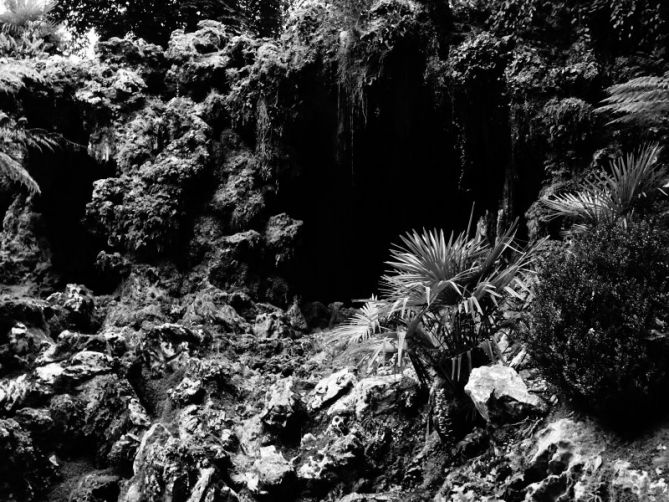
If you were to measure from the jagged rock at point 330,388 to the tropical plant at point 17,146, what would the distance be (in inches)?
190

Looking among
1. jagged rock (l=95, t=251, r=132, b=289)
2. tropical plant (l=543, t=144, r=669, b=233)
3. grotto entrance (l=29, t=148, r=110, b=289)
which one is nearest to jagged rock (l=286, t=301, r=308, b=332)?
jagged rock (l=95, t=251, r=132, b=289)

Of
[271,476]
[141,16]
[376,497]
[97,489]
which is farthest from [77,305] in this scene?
[141,16]

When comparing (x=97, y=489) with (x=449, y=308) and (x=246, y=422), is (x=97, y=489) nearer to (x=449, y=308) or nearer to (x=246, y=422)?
(x=246, y=422)

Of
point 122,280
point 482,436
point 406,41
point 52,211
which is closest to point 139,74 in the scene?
point 52,211

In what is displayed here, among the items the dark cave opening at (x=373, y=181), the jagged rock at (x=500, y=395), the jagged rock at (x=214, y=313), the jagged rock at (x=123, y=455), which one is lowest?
the jagged rock at (x=123, y=455)

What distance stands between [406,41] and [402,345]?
5.89 metres

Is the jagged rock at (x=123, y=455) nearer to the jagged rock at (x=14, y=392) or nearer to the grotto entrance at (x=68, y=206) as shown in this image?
the jagged rock at (x=14, y=392)

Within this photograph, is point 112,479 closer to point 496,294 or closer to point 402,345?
point 402,345

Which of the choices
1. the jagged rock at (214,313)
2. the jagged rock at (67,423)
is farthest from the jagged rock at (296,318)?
the jagged rock at (67,423)

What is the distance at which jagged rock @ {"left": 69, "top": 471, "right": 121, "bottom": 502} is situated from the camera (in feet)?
19.6

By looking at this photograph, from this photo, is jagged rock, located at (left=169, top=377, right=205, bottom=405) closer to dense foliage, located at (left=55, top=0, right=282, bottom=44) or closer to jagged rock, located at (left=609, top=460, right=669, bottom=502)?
jagged rock, located at (left=609, top=460, right=669, bottom=502)

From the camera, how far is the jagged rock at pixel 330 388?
6449mm

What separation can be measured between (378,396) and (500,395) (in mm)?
1661

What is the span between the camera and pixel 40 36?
12758 mm
